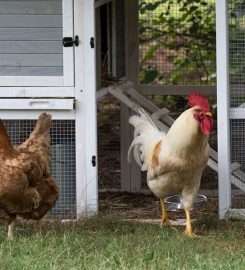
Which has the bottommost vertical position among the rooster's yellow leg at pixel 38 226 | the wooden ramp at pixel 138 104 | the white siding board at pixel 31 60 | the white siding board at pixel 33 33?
the rooster's yellow leg at pixel 38 226

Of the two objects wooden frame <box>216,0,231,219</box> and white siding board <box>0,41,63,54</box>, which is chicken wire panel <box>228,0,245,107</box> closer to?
wooden frame <box>216,0,231,219</box>

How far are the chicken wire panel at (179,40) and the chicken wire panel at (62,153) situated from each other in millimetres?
2952

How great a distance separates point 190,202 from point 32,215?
1.31 metres

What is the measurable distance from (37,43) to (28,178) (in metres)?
1.39

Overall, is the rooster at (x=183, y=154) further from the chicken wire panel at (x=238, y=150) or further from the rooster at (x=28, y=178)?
the rooster at (x=28, y=178)

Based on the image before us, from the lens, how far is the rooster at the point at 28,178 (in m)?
6.63

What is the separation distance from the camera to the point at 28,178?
6762 millimetres

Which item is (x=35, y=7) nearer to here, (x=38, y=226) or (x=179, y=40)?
(x=38, y=226)

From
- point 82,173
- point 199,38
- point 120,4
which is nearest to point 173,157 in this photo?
point 82,173

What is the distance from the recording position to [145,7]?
10.1 meters

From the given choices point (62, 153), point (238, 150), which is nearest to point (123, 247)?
point (62, 153)

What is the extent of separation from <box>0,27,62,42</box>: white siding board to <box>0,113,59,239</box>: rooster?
0.82m

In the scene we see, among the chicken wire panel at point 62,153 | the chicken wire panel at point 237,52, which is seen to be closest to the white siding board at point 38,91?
the chicken wire panel at point 62,153

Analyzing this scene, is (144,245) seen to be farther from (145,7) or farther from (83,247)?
(145,7)
